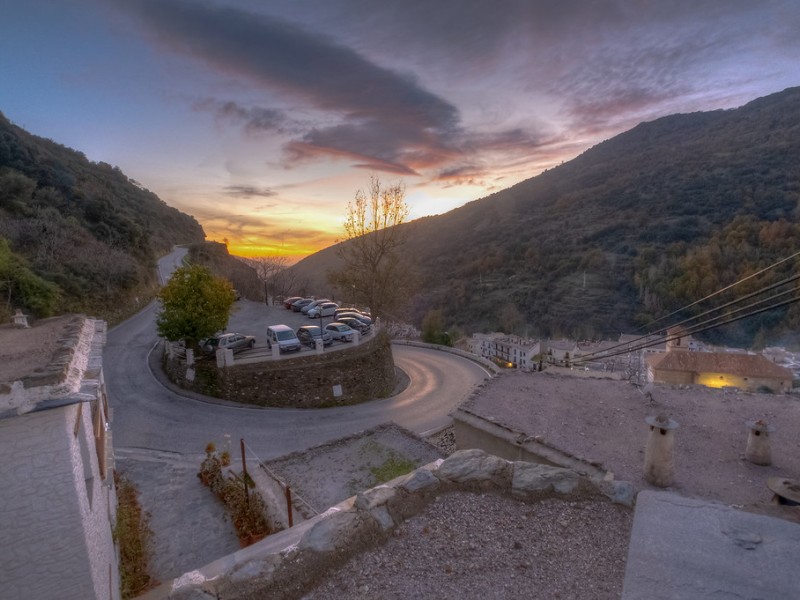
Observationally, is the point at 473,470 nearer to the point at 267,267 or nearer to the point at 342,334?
the point at 342,334

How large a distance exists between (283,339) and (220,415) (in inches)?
150

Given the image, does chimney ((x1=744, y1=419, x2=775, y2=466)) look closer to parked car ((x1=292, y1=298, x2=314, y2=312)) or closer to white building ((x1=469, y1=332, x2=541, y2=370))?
parked car ((x1=292, y1=298, x2=314, y2=312))

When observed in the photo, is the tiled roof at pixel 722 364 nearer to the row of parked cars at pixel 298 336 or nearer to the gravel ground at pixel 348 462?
the row of parked cars at pixel 298 336

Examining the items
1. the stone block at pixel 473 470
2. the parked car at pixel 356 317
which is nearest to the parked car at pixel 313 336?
the parked car at pixel 356 317

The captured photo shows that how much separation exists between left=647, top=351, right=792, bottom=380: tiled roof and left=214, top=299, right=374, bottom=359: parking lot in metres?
16.3

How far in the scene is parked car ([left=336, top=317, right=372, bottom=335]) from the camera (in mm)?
20484

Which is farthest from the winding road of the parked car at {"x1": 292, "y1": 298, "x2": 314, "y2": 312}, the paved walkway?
the parked car at {"x1": 292, "y1": 298, "x2": 314, "y2": 312}

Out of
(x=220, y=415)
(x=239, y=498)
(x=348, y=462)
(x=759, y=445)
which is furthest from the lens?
(x=220, y=415)

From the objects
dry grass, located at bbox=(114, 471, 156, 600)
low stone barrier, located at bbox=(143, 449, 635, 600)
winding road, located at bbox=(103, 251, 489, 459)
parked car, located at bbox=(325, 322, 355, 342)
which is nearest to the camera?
low stone barrier, located at bbox=(143, 449, 635, 600)

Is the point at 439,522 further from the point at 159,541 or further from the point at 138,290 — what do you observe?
the point at 138,290

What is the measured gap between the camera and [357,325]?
21.4 metres

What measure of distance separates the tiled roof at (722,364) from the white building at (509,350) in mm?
13120

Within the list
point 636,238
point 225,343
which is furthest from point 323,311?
point 636,238

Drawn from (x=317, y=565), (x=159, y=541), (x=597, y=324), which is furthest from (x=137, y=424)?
(x=597, y=324)
